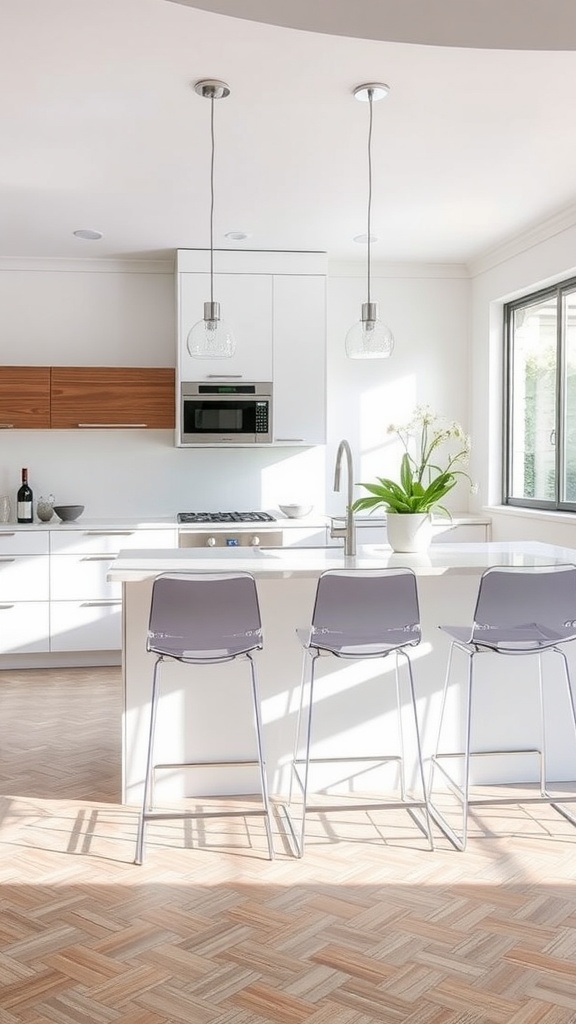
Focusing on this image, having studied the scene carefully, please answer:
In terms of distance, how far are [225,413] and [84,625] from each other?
1.67 m

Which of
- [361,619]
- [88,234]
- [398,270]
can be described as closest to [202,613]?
[361,619]

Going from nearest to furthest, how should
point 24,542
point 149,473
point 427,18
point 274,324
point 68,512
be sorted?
point 427,18 < point 24,542 < point 68,512 < point 274,324 < point 149,473

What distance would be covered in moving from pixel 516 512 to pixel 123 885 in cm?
386

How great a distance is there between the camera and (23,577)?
19.2ft

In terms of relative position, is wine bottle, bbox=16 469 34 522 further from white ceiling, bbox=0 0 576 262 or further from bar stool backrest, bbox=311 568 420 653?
bar stool backrest, bbox=311 568 420 653

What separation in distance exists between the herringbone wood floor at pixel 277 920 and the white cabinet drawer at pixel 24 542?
7.45 ft

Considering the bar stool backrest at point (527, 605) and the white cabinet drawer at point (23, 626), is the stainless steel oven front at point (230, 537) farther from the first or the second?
the bar stool backrest at point (527, 605)

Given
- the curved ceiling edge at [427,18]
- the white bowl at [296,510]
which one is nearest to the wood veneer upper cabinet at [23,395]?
the white bowl at [296,510]

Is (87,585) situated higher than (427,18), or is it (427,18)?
(427,18)

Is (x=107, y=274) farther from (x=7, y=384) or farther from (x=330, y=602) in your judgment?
(x=330, y=602)

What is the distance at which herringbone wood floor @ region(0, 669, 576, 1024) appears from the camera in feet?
7.37

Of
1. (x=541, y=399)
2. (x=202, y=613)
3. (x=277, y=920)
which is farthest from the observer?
(x=541, y=399)

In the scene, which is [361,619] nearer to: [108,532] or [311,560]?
[311,560]

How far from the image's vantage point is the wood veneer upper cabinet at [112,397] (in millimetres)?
6117
